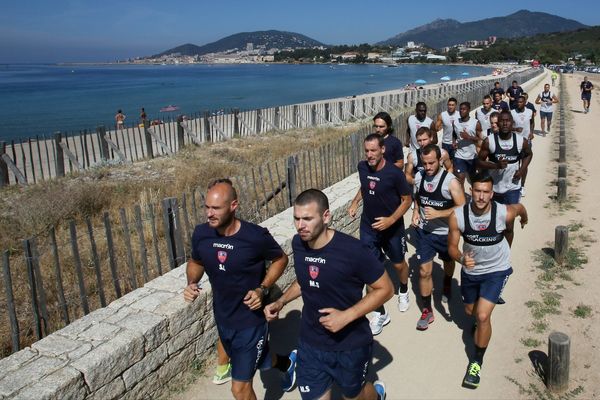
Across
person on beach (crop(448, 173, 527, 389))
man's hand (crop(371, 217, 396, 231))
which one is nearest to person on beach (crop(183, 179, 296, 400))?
man's hand (crop(371, 217, 396, 231))

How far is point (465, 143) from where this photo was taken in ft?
28.3

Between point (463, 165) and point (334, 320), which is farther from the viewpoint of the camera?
point (463, 165)

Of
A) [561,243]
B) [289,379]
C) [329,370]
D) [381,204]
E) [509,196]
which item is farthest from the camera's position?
[509,196]

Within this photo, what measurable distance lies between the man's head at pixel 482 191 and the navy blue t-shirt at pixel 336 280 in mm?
1533

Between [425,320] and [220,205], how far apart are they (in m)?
3.00

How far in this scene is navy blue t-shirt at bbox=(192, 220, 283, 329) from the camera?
10.8 feet

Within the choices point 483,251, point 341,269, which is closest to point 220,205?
point 341,269

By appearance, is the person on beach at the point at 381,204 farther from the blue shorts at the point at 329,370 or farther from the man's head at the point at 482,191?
the blue shorts at the point at 329,370

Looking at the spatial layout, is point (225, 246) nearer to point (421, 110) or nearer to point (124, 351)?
point (124, 351)

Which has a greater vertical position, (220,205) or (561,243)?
(220,205)

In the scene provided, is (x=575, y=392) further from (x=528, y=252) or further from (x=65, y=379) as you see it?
(x=65, y=379)

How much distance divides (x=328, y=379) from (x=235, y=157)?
12.5m

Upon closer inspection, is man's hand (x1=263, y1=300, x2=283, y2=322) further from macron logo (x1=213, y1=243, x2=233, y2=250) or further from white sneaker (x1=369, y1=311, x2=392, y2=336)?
white sneaker (x1=369, y1=311, x2=392, y2=336)

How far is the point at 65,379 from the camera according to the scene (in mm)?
3119
